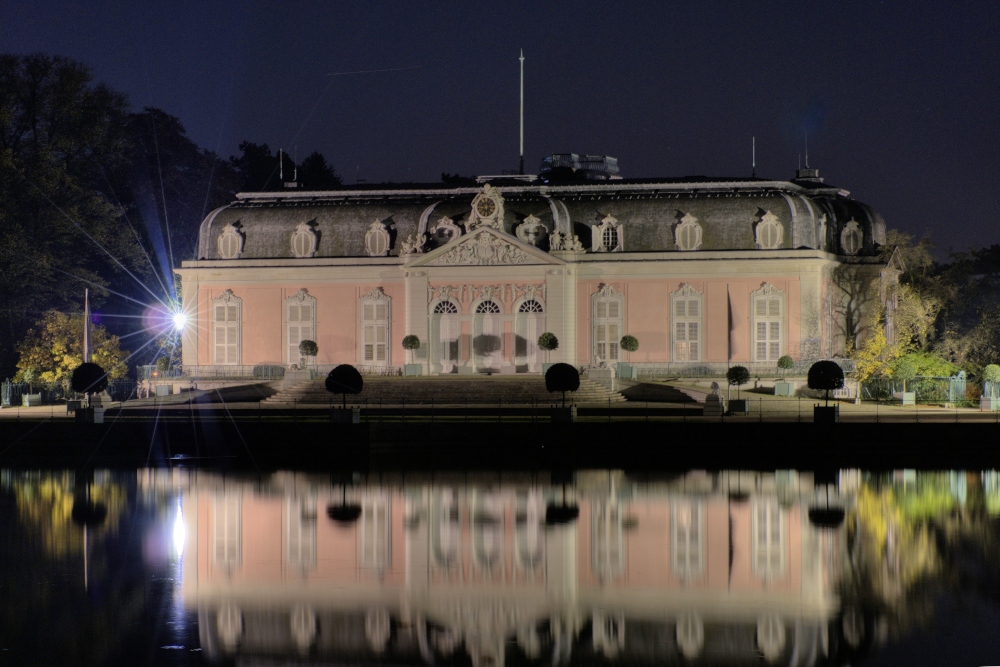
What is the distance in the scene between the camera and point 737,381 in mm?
44969

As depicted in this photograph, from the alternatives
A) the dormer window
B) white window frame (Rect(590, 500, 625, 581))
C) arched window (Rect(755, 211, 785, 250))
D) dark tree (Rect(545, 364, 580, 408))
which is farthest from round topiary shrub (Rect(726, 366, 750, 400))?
white window frame (Rect(590, 500, 625, 581))

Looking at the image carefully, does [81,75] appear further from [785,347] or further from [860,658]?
[860,658]

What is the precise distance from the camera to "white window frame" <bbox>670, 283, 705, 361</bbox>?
52906 millimetres

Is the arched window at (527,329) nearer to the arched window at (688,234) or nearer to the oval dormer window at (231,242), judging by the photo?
the arched window at (688,234)

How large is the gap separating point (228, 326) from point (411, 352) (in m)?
8.21

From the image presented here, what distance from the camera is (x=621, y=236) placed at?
176 feet

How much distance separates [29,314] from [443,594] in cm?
4372

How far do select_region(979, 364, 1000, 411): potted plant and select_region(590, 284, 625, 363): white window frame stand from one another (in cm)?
1391

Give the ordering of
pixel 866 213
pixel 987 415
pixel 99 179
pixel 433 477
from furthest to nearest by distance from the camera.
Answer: pixel 99 179 → pixel 866 213 → pixel 987 415 → pixel 433 477

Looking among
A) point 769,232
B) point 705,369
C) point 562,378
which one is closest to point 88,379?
point 562,378

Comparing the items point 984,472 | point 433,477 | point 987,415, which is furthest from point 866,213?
point 433,477

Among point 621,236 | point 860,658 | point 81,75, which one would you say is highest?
point 81,75

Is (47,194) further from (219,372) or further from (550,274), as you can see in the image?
(550,274)

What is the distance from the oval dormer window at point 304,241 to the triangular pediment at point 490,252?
203 inches
